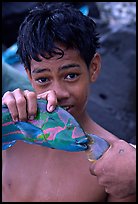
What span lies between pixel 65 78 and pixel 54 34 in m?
0.21

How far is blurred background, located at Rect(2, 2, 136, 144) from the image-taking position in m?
3.37

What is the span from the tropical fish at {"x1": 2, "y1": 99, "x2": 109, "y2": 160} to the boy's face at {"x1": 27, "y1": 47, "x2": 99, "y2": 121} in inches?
10.0

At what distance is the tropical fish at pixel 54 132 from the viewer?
4.14 ft

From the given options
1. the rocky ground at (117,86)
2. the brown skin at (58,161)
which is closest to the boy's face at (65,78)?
the brown skin at (58,161)

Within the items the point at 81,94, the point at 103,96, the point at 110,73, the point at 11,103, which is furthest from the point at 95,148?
the point at 110,73

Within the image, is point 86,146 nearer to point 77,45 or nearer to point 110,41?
point 77,45

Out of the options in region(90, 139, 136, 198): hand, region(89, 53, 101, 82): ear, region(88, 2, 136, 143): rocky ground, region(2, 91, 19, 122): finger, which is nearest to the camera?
region(90, 139, 136, 198): hand

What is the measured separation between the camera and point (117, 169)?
1.20 meters

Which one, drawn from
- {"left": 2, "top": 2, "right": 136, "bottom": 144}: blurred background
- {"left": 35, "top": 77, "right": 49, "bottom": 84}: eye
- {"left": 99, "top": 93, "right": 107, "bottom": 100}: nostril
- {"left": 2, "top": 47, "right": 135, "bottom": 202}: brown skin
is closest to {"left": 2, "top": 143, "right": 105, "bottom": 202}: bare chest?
{"left": 2, "top": 47, "right": 135, "bottom": 202}: brown skin

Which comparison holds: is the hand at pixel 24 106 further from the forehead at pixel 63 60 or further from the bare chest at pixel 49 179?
the bare chest at pixel 49 179

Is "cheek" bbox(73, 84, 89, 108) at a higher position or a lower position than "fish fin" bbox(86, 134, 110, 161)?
higher

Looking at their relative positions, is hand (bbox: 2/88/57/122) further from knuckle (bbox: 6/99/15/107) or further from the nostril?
the nostril

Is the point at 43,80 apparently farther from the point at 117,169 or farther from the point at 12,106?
the point at 117,169

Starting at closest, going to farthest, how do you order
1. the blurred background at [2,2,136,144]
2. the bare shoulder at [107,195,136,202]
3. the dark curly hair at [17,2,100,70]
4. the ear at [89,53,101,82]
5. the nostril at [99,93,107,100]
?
the bare shoulder at [107,195,136,202], the dark curly hair at [17,2,100,70], the ear at [89,53,101,82], the blurred background at [2,2,136,144], the nostril at [99,93,107,100]
